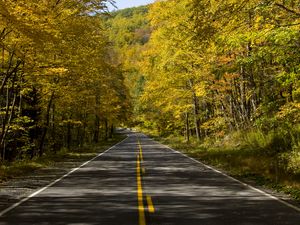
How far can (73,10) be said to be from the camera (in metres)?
21.2

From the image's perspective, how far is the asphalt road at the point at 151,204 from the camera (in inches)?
327

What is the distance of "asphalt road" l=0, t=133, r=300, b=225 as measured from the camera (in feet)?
27.2

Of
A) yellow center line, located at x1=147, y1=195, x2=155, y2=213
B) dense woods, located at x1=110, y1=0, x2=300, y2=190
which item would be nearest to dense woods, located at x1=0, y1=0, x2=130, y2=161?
dense woods, located at x1=110, y1=0, x2=300, y2=190

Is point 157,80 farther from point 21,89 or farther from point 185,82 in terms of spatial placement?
point 21,89

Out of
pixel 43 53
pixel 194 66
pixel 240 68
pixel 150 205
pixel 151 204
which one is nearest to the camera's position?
pixel 150 205

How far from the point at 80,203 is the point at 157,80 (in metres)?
27.2

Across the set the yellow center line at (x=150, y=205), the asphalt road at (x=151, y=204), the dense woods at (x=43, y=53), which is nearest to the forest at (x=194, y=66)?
the dense woods at (x=43, y=53)

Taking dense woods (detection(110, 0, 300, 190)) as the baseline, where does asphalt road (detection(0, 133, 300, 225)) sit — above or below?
below

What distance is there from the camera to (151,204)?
9.99 meters

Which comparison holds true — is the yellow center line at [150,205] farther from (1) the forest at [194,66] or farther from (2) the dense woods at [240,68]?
(2) the dense woods at [240,68]

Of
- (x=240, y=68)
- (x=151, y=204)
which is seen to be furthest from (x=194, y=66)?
(x=151, y=204)

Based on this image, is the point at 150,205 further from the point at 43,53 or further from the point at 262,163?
the point at 43,53

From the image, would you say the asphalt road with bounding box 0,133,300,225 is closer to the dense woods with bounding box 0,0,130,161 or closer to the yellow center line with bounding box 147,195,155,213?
the yellow center line with bounding box 147,195,155,213

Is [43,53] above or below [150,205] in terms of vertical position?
above
